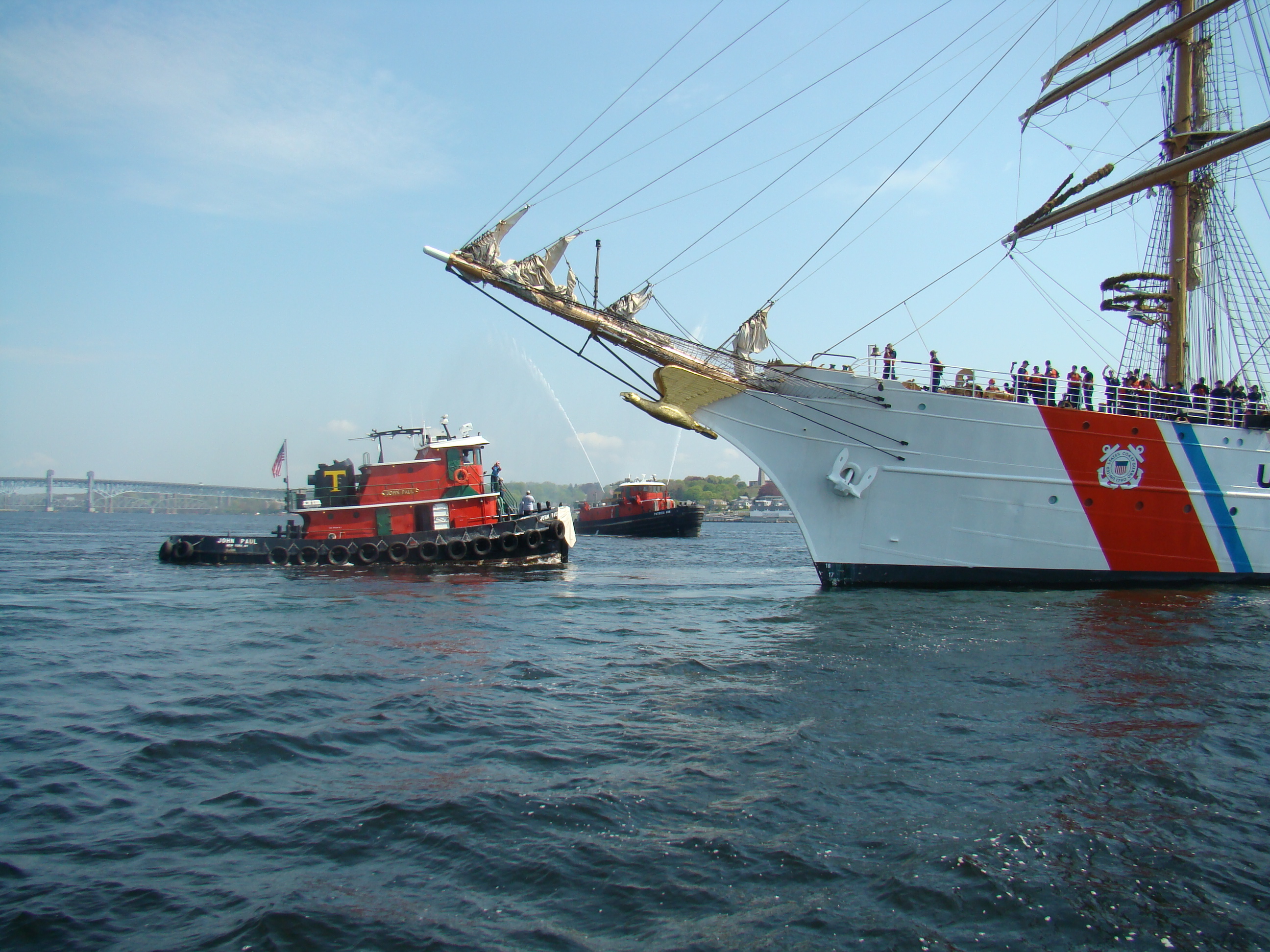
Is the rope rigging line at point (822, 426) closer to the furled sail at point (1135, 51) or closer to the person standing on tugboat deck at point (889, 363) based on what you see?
the person standing on tugboat deck at point (889, 363)

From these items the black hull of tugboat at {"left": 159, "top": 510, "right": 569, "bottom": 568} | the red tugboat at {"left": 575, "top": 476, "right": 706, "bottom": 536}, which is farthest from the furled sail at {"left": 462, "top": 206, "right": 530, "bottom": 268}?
the red tugboat at {"left": 575, "top": 476, "right": 706, "bottom": 536}

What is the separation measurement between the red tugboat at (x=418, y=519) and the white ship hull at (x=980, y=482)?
415 inches

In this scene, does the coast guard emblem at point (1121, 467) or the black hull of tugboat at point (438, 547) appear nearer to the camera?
the coast guard emblem at point (1121, 467)

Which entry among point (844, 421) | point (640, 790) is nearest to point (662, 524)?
point (844, 421)

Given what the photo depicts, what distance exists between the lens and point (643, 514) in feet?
190

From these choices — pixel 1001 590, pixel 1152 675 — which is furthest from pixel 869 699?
pixel 1001 590

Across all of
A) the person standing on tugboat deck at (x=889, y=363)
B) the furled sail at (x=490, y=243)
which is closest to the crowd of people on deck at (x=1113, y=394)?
the person standing on tugboat deck at (x=889, y=363)

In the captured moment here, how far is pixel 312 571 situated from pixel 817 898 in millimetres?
24847

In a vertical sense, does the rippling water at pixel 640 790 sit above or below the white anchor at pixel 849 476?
below

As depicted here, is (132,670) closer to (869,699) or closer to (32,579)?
(869,699)

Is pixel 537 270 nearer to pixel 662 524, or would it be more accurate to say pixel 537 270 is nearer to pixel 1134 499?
pixel 1134 499

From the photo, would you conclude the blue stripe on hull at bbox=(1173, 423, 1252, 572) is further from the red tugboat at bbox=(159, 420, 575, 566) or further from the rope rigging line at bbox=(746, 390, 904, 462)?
the red tugboat at bbox=(159, 420, 575, 566)

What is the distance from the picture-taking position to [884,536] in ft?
62.7

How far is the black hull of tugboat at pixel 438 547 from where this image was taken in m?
26.7
